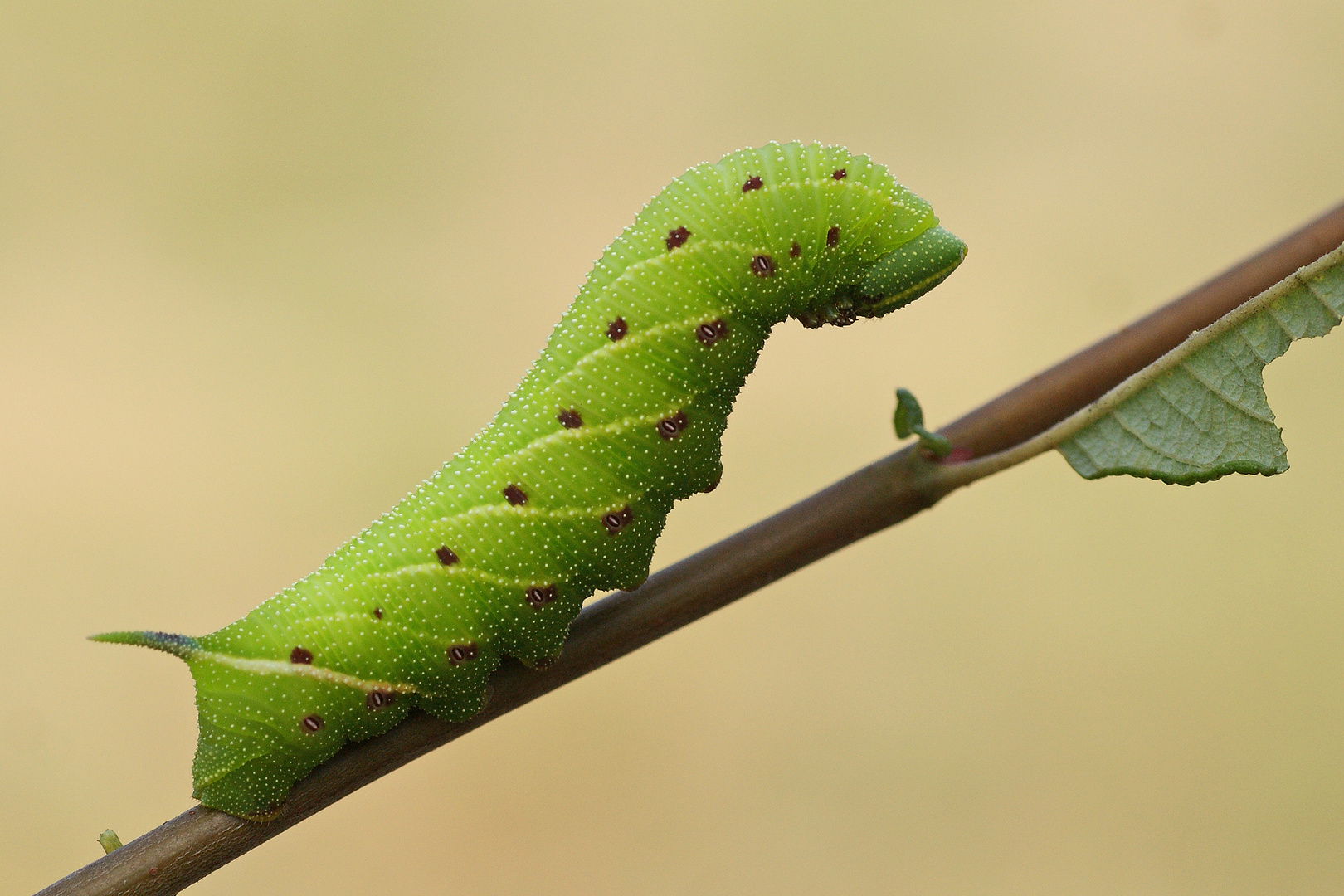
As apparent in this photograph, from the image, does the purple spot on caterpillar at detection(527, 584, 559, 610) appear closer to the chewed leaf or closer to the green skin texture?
the green skin texture

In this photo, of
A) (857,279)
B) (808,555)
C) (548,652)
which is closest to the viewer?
(808,555)

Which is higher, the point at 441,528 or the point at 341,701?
the point at 441,528

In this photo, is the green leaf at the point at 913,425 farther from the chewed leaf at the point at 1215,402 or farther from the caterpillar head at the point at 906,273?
the caterpillar head at the point at 906,273

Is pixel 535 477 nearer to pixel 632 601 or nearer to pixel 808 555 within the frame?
pixel 632 601

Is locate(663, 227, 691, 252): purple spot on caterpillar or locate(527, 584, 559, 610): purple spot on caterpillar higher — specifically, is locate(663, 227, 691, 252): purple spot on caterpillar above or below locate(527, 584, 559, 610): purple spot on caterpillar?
above

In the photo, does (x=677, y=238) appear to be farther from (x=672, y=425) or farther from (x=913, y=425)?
(x=913, y=425)

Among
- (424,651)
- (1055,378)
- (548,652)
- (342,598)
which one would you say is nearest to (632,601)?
(548,652)

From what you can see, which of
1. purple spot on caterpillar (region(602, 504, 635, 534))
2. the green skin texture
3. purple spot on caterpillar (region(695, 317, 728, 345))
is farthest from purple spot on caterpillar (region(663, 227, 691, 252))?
purple spot on caterpillar (region(602, 504, 635, 534))
